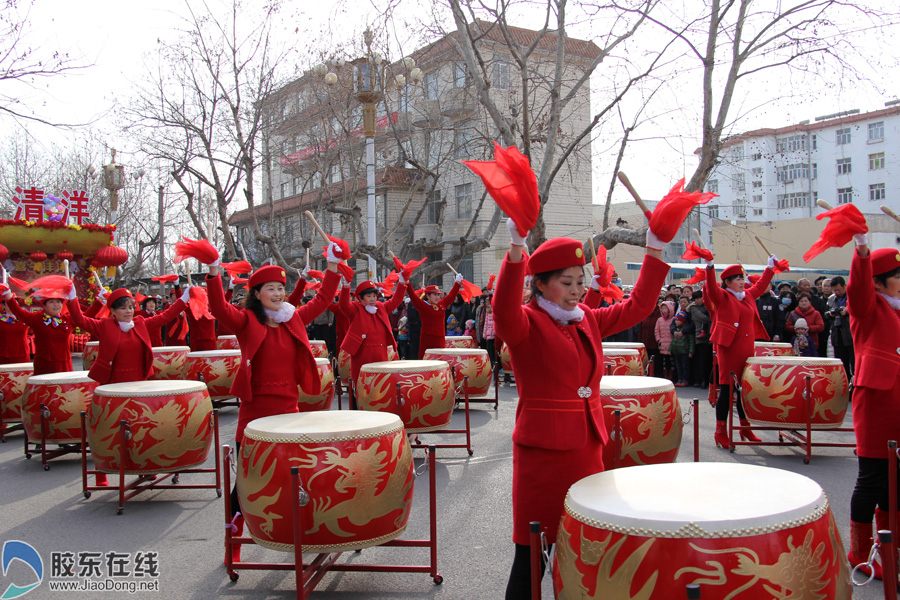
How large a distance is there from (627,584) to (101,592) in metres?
3.20

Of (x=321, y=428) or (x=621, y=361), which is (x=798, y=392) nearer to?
(x=621, y=361)

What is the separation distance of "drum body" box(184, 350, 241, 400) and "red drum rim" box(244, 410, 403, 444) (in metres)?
5.81

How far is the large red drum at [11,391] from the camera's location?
8.04 m

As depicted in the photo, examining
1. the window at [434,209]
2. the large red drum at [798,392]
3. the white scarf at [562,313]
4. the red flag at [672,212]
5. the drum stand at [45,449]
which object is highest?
the window at [434,209]

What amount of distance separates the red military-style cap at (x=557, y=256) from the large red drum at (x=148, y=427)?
3.86 metres

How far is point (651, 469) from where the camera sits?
270cm

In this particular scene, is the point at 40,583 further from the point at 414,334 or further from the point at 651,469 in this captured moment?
the point at 414,334

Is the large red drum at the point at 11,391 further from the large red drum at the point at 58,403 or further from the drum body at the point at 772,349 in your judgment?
the drum body at the point at 772,349

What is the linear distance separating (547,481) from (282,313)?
2.36m

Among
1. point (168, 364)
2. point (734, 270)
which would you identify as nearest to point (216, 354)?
point (168, 364)

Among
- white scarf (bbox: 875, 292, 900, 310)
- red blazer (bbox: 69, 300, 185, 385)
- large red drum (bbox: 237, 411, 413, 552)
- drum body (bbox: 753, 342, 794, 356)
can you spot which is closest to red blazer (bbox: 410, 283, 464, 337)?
red blazer (bbox: 69, 300, 185, 385)

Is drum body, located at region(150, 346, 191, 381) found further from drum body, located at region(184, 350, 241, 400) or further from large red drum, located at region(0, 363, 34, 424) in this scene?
large red drum, located at region(0, 363, 34, 424)

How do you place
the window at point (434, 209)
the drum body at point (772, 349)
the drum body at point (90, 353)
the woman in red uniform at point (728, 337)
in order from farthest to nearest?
1. the window at point (434, 209)
2. the drum body at point (90, 353)
3. the drum body at point (772, 349)
4. the woman in red uniform at point (728, 337)

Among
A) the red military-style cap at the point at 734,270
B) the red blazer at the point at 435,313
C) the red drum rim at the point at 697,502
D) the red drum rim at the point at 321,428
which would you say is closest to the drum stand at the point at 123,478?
the red drum rim at the point at 321,428
